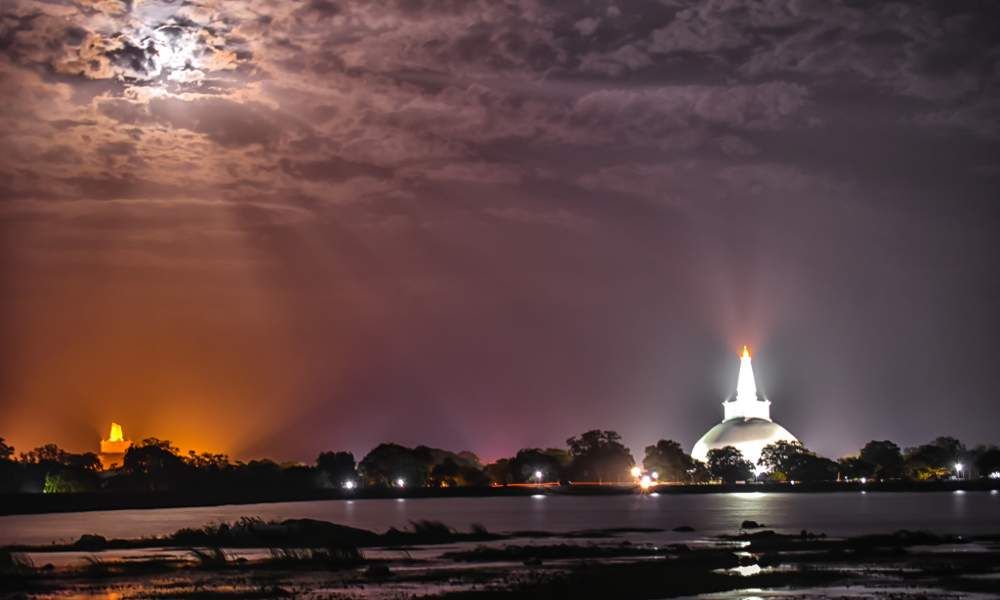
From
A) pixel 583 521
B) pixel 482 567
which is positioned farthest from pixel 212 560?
pixel 583 521

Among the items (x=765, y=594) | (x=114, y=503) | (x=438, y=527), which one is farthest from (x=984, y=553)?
(x=114, y=503)

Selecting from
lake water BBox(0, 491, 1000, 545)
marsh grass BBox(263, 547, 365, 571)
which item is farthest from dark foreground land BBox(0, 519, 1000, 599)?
lake water BBox(0, 491, 1000, 545)

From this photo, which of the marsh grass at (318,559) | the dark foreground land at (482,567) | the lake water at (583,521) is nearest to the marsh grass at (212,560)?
the dark foreground land at (482,567)

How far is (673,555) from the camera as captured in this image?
76.1 meters

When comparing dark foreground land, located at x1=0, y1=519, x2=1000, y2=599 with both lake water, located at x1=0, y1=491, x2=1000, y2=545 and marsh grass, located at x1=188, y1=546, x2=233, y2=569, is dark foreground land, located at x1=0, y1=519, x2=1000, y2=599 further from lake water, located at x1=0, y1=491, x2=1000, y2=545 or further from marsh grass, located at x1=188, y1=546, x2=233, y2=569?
lake water, located at x1=0, y1=491, x2=1000, y2=545

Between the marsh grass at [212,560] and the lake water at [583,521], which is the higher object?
the lake water at [583,521]

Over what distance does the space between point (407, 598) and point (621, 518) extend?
8863 centimetres

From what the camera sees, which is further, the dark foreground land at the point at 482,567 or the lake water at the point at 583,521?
the lake water at the point at 583,521

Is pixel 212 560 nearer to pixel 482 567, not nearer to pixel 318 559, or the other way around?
pixel 318 559

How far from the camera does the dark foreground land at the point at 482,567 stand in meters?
58.8

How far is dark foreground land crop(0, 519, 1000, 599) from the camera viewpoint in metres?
58.8

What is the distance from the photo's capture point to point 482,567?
69438 millimetres

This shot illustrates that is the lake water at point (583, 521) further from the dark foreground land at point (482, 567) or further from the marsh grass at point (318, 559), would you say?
the marsh grass at point (318, 559)

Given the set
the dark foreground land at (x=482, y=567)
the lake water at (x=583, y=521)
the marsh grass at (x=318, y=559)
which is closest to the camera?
the dark foreground land at (x=482, y=567)
